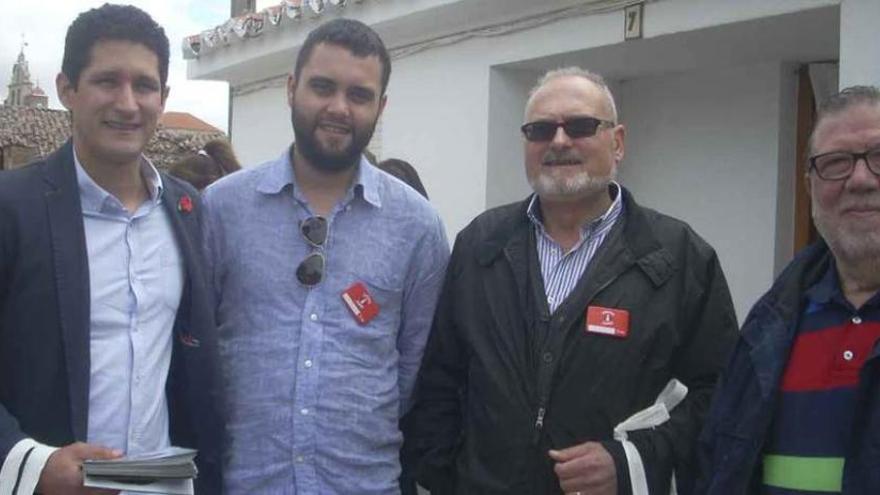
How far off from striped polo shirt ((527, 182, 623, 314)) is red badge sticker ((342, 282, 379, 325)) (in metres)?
0.50

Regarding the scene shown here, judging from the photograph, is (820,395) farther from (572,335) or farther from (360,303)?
(360,303)

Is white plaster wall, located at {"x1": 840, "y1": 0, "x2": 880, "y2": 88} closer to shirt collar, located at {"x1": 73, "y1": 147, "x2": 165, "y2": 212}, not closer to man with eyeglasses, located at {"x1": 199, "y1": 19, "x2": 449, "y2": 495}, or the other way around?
man with eyeglasses, located at {"x1": 199, "y1": 19, "x2": 449, "y2": 495}

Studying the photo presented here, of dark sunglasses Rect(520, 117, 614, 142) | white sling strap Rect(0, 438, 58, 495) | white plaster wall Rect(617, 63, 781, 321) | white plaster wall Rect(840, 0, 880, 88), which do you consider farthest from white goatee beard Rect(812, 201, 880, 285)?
white plaster wall Rect(617, 63, 781, 321)

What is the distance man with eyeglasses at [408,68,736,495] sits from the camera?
118 inches

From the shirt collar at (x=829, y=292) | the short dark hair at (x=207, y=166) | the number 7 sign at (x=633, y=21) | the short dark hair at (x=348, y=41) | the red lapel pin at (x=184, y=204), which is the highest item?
the number 7 sign at (x=633, y=21)

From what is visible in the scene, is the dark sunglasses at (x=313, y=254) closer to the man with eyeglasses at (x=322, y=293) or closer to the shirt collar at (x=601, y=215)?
the man with eyeglasses at (x=322, y=293)

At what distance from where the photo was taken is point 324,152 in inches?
127

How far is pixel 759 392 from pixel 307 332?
123 centimetres

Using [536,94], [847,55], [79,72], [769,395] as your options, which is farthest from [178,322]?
[847,55]

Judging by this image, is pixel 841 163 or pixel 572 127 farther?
pixel 572 127

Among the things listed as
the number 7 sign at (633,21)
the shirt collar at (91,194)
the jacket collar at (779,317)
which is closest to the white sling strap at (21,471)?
the shirt collar at (91,194)

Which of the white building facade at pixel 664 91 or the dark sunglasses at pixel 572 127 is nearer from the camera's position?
the dark sunglasses at pixel 572 127

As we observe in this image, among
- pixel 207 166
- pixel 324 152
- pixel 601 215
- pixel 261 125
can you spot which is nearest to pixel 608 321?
pixel 601 215

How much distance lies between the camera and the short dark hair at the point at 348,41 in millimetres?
3258
